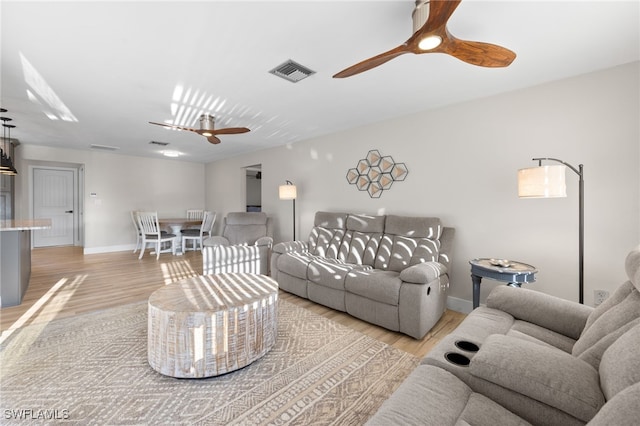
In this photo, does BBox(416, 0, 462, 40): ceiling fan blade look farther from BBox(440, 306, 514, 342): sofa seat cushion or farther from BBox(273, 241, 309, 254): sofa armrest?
BBox(273, 241, 309, 254): sofa armrest

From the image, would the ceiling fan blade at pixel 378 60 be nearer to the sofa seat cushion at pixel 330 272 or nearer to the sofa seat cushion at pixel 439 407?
the sofa seat cushion at pixel 439 407

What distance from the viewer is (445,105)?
10.4ft

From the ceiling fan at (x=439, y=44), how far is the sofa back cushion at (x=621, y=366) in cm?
146

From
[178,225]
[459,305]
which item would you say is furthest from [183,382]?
[178,225]

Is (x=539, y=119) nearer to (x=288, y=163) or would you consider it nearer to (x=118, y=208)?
(x=288, y=163)

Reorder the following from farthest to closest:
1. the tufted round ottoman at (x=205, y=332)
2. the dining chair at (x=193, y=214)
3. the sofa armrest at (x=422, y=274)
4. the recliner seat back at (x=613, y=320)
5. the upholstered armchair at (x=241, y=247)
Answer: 1. the dining chair at (x=193, y=214)
2. the upholstered armchair at (x=241, y=247)
3. the sofa armrest at (x=422, y=274)
4. the tufted round ottoman at (x=205, y=332)
5. the recliner seat back at (x=613, y=320)

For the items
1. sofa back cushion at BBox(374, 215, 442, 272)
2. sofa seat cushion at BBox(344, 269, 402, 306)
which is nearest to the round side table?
sofa back cushion at BBox(374, 215, 442, 272)

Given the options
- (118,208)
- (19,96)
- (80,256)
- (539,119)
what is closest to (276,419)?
(539,119)

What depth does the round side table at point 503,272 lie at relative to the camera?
2225 mm

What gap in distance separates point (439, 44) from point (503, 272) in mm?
1839

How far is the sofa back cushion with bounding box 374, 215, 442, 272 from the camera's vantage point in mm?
2955

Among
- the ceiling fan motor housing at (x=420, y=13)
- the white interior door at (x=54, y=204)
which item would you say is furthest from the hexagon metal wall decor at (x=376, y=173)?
the white interior door at (x=54, y=204)

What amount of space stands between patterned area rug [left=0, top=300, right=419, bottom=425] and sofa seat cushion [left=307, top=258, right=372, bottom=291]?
1.88 feet

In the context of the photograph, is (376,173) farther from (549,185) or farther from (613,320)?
(613,320)
